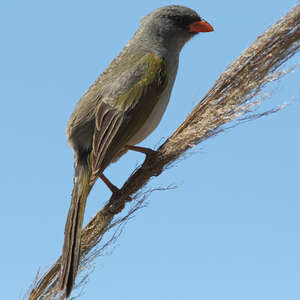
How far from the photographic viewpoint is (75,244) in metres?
2.85

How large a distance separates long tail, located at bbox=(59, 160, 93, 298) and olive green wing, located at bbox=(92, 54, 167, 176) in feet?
0.48

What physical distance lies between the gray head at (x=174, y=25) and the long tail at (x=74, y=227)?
5.24 ft

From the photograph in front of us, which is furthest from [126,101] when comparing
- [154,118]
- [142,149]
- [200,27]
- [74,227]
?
[200,27]

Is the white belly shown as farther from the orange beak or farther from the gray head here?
the orange beak

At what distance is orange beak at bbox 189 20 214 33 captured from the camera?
4453 millimetres

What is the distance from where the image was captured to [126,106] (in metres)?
3.63

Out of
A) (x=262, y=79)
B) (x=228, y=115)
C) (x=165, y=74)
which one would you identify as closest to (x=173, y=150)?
(x=228, y=115)

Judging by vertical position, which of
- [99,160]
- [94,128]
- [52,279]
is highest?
[94,128]

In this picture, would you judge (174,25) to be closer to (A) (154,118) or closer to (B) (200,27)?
(B) (200,27)

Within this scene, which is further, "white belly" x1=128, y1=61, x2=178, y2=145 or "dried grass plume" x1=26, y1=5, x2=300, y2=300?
"white belly" x1=128, y1=61, x2=178, y2=145

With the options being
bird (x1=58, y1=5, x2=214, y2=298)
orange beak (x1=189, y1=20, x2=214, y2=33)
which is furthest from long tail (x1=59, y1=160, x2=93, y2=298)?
orange beak (x1=189, y1=20, x2=214, y2=33)

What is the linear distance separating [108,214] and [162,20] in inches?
87.4

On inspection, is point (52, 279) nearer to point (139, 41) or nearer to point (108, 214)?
point (108, 214)

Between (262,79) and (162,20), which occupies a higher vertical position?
(162,20)
